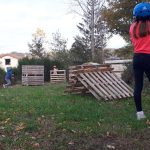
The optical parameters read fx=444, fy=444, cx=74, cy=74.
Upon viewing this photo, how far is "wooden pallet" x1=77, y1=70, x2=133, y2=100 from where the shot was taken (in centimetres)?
1225

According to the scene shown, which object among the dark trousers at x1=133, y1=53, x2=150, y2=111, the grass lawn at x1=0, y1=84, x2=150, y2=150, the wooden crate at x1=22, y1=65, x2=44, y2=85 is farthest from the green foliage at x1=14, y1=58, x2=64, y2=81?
the dark trousers at x1=133, y1=53, x2=150, y2=111

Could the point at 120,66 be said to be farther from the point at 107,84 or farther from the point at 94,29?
the point at 94,29

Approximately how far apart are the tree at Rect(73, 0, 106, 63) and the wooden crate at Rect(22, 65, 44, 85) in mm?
14944

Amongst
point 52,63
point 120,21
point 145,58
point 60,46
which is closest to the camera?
point 145,58

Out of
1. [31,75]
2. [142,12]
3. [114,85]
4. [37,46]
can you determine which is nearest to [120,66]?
[31,75]

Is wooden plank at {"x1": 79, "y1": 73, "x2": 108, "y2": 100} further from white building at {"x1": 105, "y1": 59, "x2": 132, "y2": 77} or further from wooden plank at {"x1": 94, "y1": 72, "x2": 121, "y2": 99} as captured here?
white building at {"x1": 105, "y1": 59, "x2": 132, "y2": 77}

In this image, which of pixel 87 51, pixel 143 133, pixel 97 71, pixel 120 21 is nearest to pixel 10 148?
pixel 143 133

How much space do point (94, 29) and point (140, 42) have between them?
162 feet

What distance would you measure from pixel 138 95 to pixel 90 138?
1.79 metres

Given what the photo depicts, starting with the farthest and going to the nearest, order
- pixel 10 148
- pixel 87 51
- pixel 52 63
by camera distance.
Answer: pixel 87 51 < pixel 52 63 < pixel 10 148

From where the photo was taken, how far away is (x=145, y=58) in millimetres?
7762

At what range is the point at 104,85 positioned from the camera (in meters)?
12.9

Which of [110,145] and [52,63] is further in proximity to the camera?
[52,63]

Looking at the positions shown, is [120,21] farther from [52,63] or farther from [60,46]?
[60,46]
